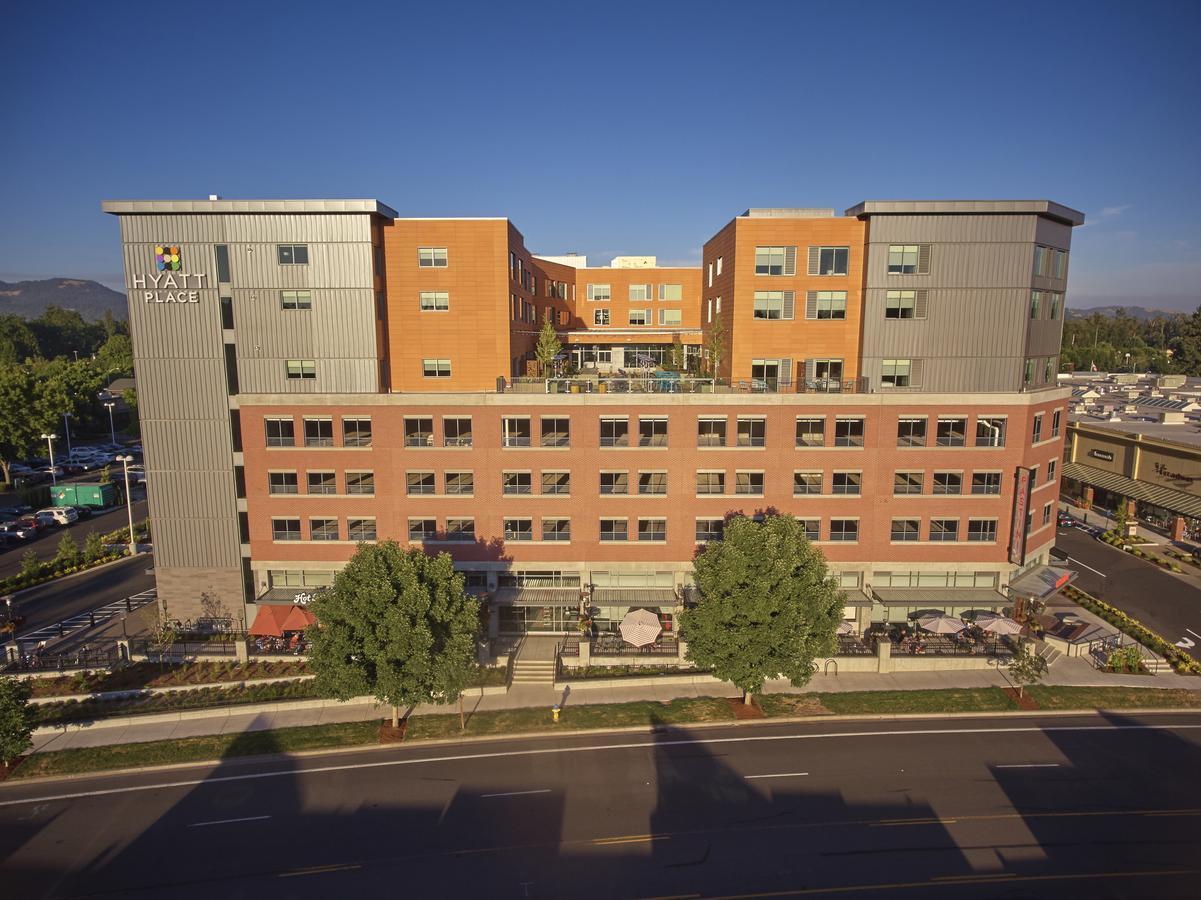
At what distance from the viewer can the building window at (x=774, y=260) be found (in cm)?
4484

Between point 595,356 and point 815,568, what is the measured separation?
43.7 metres

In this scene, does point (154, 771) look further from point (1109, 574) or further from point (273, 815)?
point (1109, 574)

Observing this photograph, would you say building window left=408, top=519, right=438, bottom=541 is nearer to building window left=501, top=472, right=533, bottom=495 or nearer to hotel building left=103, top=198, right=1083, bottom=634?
hotel building left=103, top=198, right=1083, bottom=634

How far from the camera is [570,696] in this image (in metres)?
37.1

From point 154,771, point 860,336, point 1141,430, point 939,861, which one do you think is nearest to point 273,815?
point 154,771

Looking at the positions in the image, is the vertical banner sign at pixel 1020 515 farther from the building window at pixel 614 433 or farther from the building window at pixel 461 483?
the building window at pixel 461 483

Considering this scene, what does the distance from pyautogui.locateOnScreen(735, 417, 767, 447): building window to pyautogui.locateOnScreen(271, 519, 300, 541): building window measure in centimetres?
2947

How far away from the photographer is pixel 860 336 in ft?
145

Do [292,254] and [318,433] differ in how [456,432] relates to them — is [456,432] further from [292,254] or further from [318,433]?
[292,254]

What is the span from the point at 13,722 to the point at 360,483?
65.5 feet

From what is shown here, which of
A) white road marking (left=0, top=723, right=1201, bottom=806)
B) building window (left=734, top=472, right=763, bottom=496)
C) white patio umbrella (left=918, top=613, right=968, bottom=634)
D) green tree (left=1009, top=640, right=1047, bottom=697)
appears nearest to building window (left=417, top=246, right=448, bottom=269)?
building window (left=734, top=472, right=763, bottom=496)

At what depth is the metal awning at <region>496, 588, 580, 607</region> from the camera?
42625 mm

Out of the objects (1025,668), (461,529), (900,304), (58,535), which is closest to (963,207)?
(900,304)

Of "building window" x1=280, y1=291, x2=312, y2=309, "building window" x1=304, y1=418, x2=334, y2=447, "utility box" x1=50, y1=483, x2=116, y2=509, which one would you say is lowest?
"utility box" x1=50, y1=483, x2=116, y2=509
